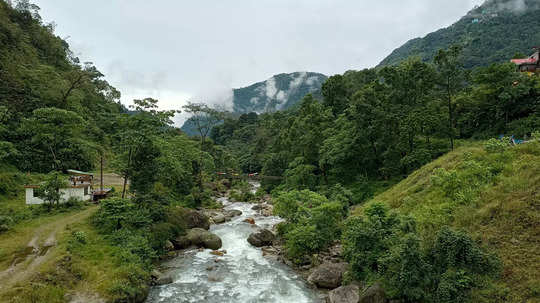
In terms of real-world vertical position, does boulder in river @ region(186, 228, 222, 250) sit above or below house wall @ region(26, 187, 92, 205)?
below

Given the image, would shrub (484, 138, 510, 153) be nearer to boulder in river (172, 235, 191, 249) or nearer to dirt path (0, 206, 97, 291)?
boulder in river (172, 235, 191, 249)

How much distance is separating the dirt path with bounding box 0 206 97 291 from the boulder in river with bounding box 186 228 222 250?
8.62 m

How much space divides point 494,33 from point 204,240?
156m

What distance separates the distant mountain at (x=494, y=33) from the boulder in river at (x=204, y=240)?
322ft

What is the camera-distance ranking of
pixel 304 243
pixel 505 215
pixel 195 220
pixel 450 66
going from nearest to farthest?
pixel 505 215, pixel 304 243, pixel 450 66, pixel 195 220

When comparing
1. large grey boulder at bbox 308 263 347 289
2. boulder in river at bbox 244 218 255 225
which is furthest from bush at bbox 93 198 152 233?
large grey boulder at bbox 308 263 347 289

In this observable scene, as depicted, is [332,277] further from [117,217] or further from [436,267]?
[117,217]

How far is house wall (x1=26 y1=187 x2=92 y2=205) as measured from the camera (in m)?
22.9

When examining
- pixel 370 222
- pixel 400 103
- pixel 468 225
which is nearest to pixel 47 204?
pixel 370 222

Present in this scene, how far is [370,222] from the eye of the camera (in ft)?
50.1

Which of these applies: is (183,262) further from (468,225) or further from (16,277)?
(468,225)

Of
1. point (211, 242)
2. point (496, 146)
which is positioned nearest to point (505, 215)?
point (496, 146)

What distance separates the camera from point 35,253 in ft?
50.1

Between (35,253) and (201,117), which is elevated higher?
(201,117)
